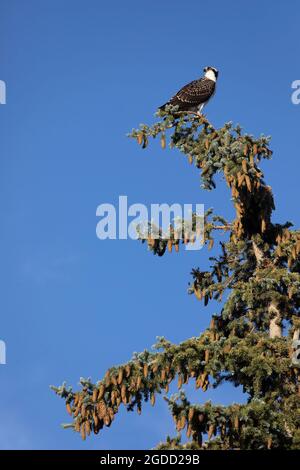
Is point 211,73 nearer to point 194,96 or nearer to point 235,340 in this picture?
point 194,96

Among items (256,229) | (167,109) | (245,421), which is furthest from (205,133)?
(245,421)

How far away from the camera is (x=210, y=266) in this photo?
17906 mm

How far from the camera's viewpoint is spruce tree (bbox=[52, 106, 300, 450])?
44.6ft

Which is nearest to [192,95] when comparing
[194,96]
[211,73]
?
[194,96]

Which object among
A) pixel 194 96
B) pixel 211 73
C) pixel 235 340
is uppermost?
pixel 211 73

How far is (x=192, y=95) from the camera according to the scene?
76.0 feet

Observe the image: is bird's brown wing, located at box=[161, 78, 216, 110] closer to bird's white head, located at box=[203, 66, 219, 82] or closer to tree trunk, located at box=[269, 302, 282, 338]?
bird's white head, located at box=[203, 66, 219, 82]

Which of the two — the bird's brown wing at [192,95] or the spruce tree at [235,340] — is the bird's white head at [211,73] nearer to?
the bird's brown wing at [192,95]

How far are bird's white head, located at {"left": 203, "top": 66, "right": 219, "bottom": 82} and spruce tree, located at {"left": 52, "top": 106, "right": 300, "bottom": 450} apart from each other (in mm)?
6622

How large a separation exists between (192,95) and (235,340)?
976 cm

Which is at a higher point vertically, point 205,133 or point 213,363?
point 205,133
